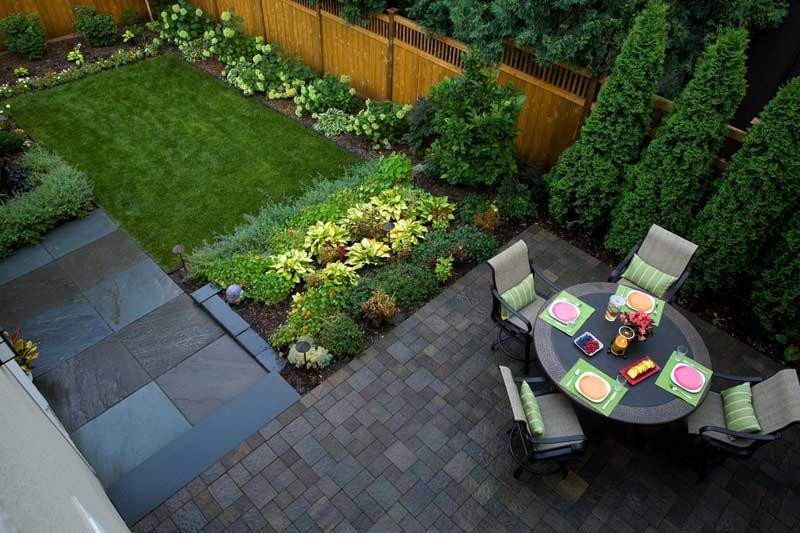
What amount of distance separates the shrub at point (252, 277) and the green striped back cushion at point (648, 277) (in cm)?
417

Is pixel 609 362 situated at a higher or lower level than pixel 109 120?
higher

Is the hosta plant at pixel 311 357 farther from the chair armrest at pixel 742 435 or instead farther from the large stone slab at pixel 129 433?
the chair armrest at pixel 742 435

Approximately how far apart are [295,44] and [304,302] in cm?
716

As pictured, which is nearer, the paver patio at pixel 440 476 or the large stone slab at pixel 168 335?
the paver patio at pixel 440 476

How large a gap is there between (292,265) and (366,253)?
3.27 feet

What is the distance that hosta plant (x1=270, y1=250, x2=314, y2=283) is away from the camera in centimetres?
679

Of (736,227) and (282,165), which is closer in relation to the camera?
(736,227)

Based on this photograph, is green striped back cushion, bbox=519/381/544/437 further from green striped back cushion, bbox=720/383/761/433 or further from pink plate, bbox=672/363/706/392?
green striped back cushion, bbox=720/383/761/433

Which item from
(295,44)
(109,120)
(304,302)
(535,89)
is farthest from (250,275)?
(295,44)

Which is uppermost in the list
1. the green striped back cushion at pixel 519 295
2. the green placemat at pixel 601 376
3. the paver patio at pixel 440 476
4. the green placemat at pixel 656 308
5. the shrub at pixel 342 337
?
the green placemat at pixel 656 308

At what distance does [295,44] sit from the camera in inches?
440

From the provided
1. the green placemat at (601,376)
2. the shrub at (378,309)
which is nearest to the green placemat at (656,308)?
the green placemat at (601,376)

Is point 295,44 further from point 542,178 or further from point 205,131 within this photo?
point 542,178

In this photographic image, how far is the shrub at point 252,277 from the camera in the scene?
6.62m
